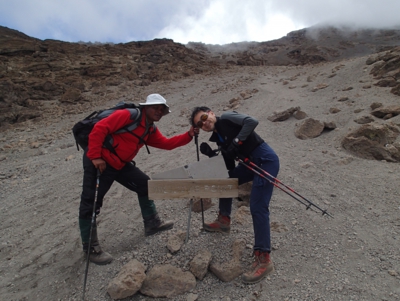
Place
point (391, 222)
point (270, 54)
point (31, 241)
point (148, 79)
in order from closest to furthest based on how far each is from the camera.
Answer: point (391, 222) → point (31, 241) → point (148, 79) → point (270, 54)

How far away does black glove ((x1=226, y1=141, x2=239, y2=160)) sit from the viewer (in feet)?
10.4

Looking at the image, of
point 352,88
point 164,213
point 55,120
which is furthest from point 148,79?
point 164,213

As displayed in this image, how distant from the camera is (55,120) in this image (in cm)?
1487

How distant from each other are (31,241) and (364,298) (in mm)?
4639

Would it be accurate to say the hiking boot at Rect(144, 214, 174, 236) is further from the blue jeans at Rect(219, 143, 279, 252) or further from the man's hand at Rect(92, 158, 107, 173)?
the blue jeans at Rect(219, 143, 279, 252)

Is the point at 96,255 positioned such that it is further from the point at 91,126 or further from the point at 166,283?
the point at 91,126

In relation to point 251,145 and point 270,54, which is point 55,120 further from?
point 270,54

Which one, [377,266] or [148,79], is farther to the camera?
[148,79]

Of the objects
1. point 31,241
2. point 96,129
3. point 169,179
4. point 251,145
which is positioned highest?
point 96,129

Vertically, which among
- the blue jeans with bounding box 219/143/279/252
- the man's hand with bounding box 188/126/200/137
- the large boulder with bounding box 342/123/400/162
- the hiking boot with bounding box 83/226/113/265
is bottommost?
the hiking boot with bounding box 83/226/113/265

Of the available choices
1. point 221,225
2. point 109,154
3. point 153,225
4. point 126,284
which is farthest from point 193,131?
point 126,284

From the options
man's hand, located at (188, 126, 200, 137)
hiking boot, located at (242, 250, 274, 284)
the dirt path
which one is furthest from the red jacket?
hiking boot, located at (242, 250, 274, 284)

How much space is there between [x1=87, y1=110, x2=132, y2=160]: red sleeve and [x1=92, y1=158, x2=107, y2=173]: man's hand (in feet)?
Result: 0.16

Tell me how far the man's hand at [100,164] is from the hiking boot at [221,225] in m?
1.59
